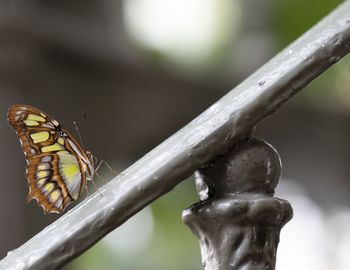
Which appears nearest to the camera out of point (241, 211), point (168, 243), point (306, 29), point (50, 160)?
point (241, 211)

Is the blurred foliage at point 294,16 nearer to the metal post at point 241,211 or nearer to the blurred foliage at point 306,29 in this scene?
the blurred foliage at point 306,29

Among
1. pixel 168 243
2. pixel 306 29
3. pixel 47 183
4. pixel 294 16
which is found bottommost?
pixel 47 183

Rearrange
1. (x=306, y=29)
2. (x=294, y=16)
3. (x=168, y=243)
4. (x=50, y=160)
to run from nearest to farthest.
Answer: (x=50, y=160) → (x=306, y=29) → (x=294, y=16) → (x=168, y=243)

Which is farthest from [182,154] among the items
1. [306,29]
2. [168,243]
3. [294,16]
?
[168,243]

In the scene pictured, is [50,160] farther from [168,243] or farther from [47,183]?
[168,243]

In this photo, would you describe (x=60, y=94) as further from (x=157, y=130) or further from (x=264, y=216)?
(x=264, y=216)

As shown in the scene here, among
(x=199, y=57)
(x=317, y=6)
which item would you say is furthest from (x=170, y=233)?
(x=317, y=6)
